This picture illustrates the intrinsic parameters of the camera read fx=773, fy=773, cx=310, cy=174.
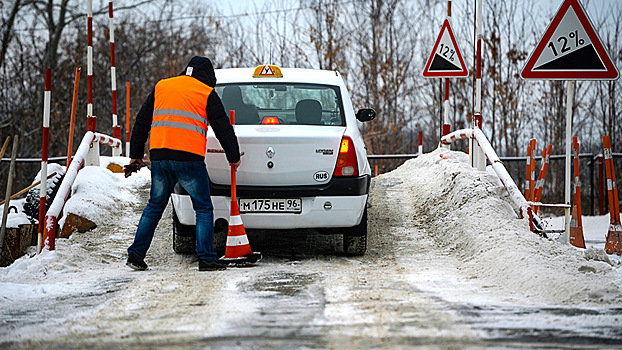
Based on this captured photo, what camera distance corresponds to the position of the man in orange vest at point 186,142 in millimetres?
6543

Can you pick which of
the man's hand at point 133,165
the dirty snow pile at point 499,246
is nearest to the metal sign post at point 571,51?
the dirty snow pile at point 499,246

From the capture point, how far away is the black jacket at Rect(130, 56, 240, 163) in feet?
21.4

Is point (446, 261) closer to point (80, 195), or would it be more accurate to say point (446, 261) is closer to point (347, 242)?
point (347, 242)

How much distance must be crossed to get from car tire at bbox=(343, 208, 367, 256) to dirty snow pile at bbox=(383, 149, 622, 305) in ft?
2.98

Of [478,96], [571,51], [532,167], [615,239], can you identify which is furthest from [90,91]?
[615,239]

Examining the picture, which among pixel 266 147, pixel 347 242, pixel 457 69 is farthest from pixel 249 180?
pixel 457 69

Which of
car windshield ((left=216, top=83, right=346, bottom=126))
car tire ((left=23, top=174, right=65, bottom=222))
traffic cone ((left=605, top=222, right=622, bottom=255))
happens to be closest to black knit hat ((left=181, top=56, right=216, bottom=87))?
car windshield ((left=216, top=83, right=346, bottom=126))

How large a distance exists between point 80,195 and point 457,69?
617cm

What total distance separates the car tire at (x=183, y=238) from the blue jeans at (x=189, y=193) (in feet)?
1.59

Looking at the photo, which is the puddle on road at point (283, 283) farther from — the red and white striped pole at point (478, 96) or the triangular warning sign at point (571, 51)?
the red and white striped pole at point (478, 96)

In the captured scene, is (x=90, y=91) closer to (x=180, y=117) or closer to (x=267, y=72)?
(x=267, y=72)

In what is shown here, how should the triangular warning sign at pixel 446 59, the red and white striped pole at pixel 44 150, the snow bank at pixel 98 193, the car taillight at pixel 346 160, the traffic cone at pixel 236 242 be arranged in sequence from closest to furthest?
1. the traffic cone at pixel 236 242
2. the car taillight at pixel 346 160
3. the red and white striped pole at pixel 44 150
4. the snow bank at pixel 98 193
5. the triangular warning sign at pixel 446 59

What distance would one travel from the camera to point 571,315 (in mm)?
4488

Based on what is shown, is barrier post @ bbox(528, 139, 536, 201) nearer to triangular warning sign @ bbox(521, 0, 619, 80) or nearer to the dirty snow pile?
the dirty snow pile
